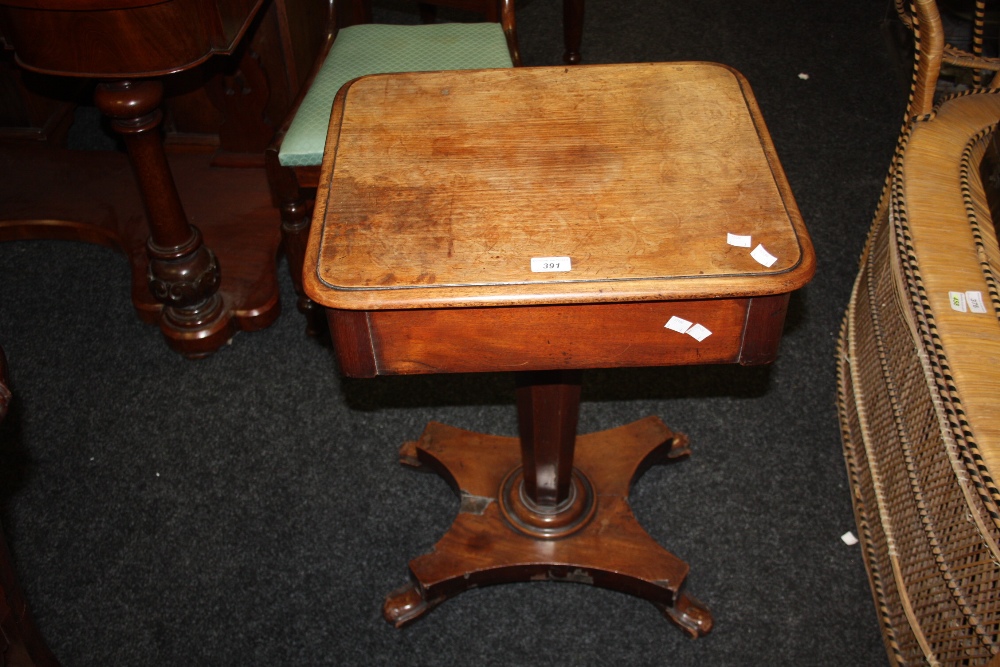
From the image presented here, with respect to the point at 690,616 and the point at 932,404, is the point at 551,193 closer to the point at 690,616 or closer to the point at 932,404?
the point at 932,404

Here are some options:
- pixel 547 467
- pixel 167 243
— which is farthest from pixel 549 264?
pixel 167 243

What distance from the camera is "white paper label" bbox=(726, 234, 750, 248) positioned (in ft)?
3.38

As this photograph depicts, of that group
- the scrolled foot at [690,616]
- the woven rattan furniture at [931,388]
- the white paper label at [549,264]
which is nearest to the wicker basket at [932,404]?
the woven rattan furniture at [931,388]

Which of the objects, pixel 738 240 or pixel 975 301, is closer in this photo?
pixel 738 240

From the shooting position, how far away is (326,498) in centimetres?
186

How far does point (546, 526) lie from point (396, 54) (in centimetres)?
105

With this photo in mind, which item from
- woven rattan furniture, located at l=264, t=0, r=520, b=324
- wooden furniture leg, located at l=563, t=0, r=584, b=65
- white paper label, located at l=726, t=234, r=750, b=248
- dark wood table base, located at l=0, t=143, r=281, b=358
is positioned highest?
white paper label, located at l=726, t=234, r=750, b=248

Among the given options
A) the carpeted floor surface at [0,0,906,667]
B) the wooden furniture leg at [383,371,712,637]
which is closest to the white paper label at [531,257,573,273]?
the wooden furniture leg at [383,371,712,637]

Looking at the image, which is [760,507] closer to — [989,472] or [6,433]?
[989,472]

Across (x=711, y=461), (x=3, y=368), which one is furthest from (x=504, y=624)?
(x=3, y=368)

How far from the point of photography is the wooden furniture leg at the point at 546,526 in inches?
62.6

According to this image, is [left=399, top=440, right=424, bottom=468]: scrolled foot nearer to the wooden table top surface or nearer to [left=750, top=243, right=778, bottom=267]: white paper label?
the wooden table top surface

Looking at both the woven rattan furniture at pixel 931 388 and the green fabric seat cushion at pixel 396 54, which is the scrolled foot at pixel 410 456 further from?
the woven rattan furniture at pixel 931 388

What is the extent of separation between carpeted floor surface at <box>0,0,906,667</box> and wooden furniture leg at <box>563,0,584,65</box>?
3.09ft
